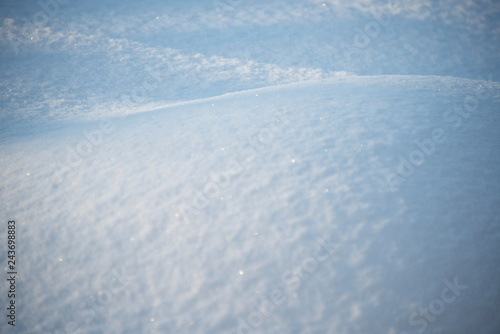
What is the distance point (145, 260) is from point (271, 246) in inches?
18.0

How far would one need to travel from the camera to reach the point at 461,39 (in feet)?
11.5

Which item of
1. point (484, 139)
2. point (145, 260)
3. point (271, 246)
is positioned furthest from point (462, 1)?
point (145, 260)

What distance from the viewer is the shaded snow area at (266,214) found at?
2.81 feet

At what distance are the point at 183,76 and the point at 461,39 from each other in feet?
11.7

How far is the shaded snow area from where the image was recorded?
86cm

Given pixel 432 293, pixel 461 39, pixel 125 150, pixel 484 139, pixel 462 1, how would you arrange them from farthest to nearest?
1. pixel 462 1
2. pixel 461 39
3. pixel 125 150
4. pixel 484 139
5. pixel 432 293

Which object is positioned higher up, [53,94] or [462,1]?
[462,1]

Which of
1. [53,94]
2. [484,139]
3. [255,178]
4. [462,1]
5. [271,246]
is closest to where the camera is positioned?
[271,246]

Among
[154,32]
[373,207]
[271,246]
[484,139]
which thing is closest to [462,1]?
[484,139]

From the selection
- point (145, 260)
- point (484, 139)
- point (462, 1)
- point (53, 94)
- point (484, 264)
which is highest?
point (462, 1)

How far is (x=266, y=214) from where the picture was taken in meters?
1.02

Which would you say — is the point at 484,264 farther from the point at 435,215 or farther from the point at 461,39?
the point at 461,39

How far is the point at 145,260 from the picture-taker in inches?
38.3

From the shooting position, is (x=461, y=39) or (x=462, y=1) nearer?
(x=461, y=39)
